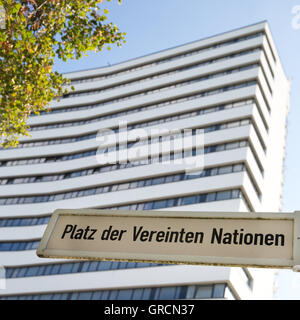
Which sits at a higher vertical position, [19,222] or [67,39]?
[19,222]

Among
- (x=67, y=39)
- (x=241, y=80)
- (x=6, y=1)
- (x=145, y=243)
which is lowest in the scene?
(x=145, y=243)

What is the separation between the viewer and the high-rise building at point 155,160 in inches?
1230

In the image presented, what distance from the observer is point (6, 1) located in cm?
808

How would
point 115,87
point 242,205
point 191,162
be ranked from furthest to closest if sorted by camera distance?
1. point 115,87
2. point 191,162
3. point 242,205

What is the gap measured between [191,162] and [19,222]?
19166mm

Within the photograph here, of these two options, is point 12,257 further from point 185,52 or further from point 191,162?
point 185,52

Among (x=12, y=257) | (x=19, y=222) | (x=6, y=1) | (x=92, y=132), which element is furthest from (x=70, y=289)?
(x=6, y=1)

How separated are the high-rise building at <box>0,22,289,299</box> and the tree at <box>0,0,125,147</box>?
20933 millimetres
